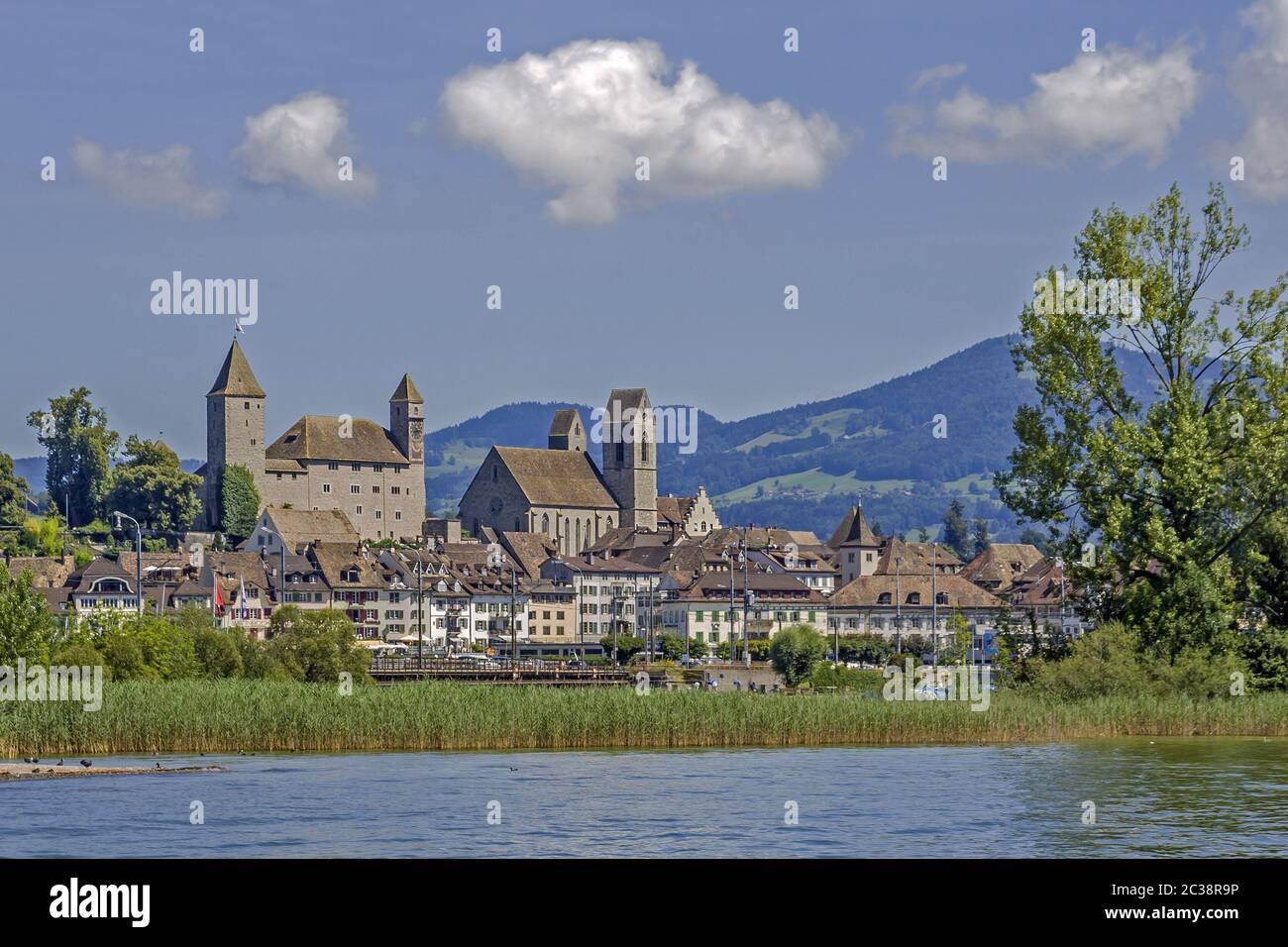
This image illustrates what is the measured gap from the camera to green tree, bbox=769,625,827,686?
114688 mm

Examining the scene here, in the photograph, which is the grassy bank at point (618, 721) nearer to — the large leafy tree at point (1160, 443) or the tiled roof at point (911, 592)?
the large leafy tree at point (1160, 443)

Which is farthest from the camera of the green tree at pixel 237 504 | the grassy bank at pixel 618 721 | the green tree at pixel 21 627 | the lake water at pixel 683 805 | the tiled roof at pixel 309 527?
the green tree at pixel 237 504

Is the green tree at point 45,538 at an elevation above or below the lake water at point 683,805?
above

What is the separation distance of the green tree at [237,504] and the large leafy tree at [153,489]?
565 centimetres

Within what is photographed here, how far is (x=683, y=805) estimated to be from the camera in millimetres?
36562

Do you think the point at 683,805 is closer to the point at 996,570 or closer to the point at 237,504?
the point at 996,570

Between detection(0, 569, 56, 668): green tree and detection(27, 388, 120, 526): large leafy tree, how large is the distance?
122 m

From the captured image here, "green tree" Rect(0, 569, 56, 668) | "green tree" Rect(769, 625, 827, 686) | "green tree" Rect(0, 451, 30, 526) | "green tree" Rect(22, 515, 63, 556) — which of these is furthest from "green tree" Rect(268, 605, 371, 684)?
"green tree" Rect(0, 451, 30, 526)

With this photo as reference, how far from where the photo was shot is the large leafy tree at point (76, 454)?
18038 cm

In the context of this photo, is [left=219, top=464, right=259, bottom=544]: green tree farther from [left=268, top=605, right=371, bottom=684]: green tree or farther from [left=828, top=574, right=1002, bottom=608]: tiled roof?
[left=268, top=605, right=371, bottom=684]: green tree

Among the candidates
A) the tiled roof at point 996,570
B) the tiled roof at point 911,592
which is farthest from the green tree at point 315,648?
the tiled roof at point 996,570

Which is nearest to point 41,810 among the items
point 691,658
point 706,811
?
point 706,811
